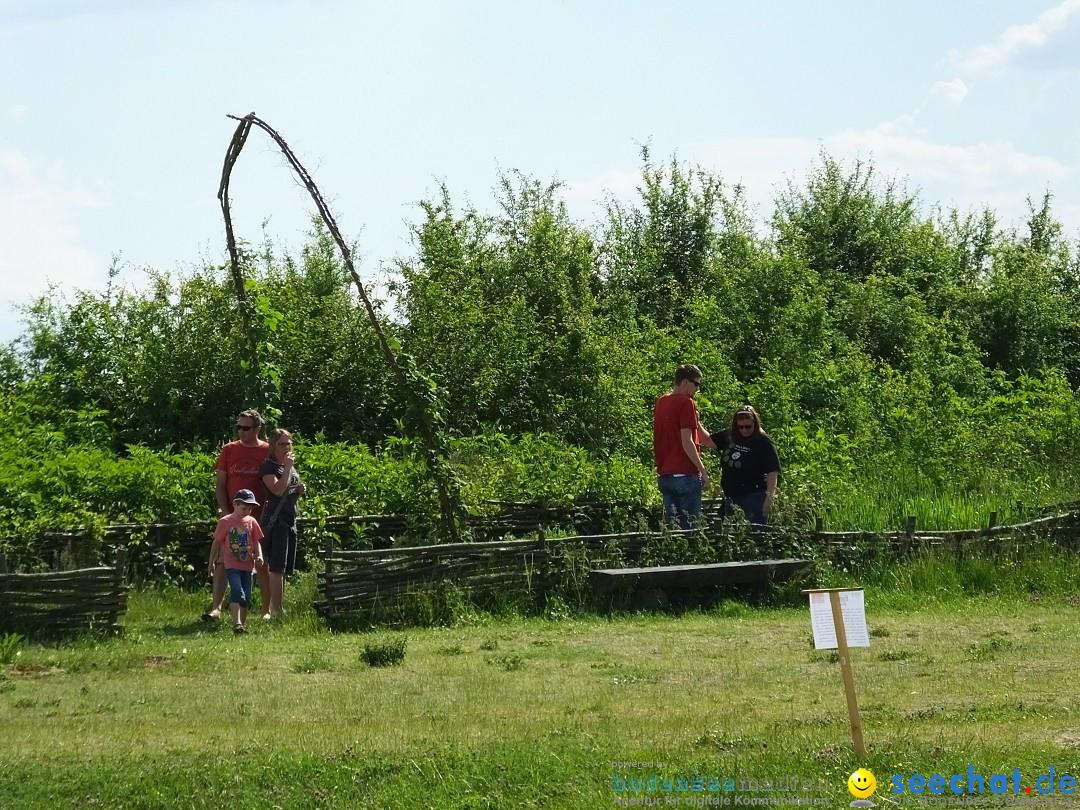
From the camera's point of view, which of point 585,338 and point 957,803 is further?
point 585,338

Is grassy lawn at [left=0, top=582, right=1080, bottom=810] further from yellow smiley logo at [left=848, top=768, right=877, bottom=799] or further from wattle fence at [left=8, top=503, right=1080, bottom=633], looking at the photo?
wattle fence at [left=8, top=503, right=1080, bottom=633]

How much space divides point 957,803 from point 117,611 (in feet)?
25.7

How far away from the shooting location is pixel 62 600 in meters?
11.5

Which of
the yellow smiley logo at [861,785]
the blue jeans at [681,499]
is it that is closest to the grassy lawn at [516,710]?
the yellow smiley logo at [861,785]

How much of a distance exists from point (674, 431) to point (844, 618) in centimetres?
776

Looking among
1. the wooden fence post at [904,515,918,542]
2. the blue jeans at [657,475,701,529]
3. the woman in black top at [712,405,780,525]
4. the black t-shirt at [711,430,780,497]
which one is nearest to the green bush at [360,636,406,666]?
the blue jeans at [657,475,701,529]

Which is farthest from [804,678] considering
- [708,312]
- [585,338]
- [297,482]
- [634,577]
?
[708,312]

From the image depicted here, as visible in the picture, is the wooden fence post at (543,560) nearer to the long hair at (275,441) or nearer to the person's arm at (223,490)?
the long hair at (275,441)

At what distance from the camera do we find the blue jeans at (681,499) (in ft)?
47.2

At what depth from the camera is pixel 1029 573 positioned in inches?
566

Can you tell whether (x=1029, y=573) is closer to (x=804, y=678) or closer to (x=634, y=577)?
(x=634, y=577)

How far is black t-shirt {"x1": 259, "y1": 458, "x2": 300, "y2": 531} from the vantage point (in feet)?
41.1

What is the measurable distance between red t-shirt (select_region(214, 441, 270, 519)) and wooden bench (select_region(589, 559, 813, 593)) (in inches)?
126

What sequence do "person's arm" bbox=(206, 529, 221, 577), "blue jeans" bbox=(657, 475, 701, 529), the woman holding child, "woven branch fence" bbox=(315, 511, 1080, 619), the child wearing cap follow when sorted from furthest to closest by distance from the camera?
1. "blue jeans" bbox=(657, 475, 701, 529)
2. the woman holding child
3. "woven branch fence" bbox=(315, 511, 1080, 619)
4. "person's arm" bbox=(206, 529, 221, 577)
5. the child wearing cap
